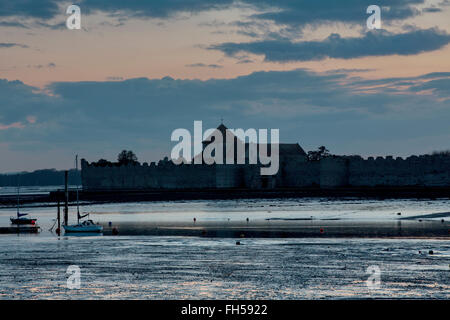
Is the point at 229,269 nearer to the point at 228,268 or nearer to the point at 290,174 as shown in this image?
the point at 228,268

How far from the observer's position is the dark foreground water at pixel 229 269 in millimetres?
14828

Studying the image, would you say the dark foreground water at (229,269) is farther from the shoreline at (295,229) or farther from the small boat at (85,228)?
the small boat at (85,228)

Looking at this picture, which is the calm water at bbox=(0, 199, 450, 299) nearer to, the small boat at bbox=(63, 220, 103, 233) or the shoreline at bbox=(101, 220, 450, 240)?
the shoreline at bbox=(101, 220, 450, 240)

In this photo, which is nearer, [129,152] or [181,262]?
[181,262]

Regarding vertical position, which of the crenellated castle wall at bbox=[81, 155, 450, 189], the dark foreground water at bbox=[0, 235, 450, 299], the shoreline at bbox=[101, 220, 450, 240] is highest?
the crenellated castle wall at bbox=[81, 155, 450, 189]

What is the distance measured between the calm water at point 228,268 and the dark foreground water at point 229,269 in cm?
2

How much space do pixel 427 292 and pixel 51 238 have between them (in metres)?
20.5

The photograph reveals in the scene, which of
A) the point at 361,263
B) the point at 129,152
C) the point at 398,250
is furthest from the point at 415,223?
the point at 129,152

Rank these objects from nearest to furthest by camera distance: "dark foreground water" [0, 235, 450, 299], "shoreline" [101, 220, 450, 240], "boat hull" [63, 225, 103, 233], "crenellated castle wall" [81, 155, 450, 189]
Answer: "dark foreground water" [0, 235, 450, 299] → "shoreline" [101, 220, 450, 240] → "boat hull" [63, 225, 103, 233] → "crenellated castle wall" [81, 155, 450, 189]

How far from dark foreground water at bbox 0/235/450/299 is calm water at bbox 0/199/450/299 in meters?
0.02

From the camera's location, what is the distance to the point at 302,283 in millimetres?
15773

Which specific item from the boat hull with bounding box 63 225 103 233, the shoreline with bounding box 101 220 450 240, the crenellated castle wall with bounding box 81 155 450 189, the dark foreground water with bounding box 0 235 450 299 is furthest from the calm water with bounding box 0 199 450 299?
the crenellated castle wall with bounding box 81 155 450 189

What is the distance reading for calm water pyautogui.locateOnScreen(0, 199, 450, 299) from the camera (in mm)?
14852
